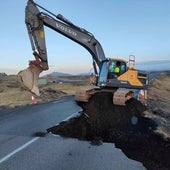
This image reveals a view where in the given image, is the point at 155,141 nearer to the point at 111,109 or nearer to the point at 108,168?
the point at 108,168

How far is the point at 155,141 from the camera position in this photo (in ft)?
36.5

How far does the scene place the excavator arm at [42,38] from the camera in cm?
1664

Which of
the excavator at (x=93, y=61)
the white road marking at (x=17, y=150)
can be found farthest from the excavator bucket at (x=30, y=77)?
the white road marking at (x=17, y=150)

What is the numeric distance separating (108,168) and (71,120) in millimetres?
6944

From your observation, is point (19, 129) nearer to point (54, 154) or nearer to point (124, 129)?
point (124, 129)

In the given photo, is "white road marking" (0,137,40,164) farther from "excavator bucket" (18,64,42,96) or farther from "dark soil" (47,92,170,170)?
"excavator bucket" (18,64,42,96)

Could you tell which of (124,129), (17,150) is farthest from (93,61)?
(17,150)

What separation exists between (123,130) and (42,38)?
7.41 meters

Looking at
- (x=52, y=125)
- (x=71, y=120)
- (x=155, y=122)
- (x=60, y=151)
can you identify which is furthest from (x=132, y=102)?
(x=60, y=151)

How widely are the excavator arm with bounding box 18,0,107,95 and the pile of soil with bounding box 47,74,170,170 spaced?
298 centimetres

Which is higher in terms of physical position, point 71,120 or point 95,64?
point 95,64

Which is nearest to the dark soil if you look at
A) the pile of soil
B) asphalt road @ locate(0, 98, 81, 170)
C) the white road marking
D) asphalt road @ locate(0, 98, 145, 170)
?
the pile of soil

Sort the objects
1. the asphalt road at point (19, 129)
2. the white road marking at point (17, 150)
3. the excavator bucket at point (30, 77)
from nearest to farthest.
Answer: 1. the white road marking at point (17, 150)
2. the asphalt road at point (19, 129)
3. the excavator bucket at point (30, 77)

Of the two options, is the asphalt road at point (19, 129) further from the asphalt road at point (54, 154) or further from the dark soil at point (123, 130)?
the dark soil at point (123, 130)
